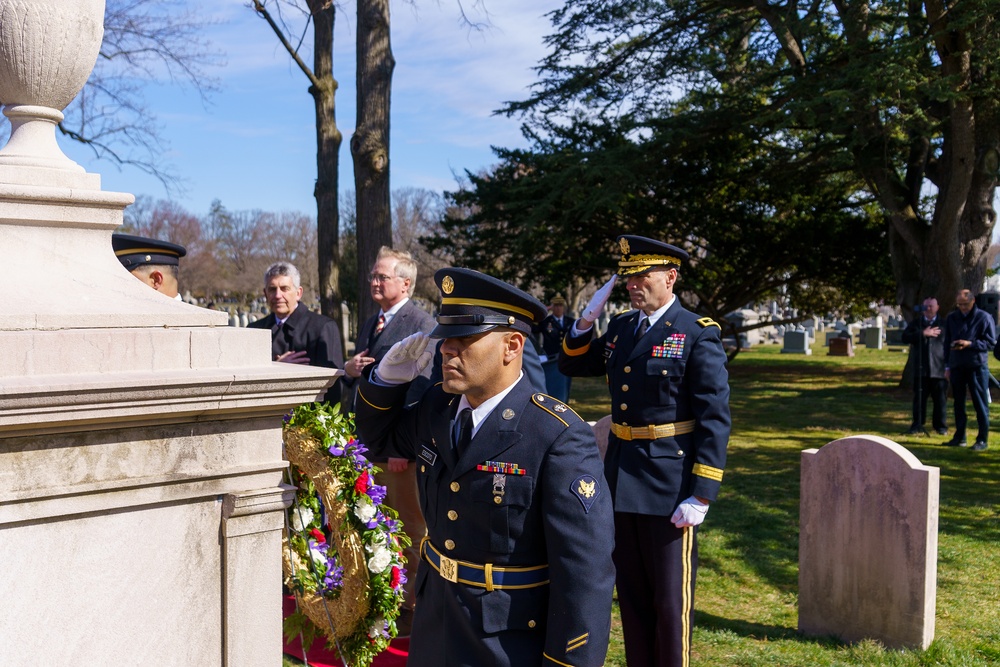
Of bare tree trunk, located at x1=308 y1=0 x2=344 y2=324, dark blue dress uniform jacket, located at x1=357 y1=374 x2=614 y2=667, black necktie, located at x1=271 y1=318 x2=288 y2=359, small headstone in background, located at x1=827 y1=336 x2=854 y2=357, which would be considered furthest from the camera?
small headstone in background, located at x1=827 y1=336 x2=854 y2=357

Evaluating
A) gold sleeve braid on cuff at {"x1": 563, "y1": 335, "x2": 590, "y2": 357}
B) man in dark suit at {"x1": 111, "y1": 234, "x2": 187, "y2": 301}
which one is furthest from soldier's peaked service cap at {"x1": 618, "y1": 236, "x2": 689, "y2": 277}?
man in dark suit at {"x1": 111, "y1": 234, "x2": 187, "y2": 301}

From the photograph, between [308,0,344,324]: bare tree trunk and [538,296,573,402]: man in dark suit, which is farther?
[538,296,573,402]: man in dark suit

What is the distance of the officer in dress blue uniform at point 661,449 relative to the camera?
13.5ft

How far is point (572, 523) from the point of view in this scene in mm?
2498

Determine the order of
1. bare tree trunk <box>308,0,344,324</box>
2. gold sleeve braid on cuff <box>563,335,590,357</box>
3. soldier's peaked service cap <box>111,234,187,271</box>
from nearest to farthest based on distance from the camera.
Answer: gold sleeve braid on cuff <box>563,335,590,357</box> < soldier's peaked service cap <box>111,234,187,271</box> < bare tree trunk <box>308,0,344,324</box>

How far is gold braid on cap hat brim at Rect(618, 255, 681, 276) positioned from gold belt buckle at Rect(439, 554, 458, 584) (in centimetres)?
210

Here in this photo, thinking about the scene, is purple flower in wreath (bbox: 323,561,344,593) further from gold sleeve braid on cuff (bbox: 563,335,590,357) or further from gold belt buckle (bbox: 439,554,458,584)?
gold sleeve braid on cuff (bbox: 563,335,590,357)

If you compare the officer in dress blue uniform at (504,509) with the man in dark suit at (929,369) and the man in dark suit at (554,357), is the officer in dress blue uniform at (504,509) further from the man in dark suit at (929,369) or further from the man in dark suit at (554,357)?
the man in dark suit at (929,369)

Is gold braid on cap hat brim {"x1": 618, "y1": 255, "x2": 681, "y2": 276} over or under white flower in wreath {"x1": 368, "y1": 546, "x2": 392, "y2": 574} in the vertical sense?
over

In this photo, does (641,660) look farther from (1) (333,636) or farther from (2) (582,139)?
(2) (582,139)

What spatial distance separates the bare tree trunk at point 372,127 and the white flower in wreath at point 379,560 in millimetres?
6287

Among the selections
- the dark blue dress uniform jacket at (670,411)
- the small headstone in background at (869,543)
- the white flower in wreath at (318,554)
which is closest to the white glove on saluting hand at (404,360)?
the white flower in wreath at (318,554)

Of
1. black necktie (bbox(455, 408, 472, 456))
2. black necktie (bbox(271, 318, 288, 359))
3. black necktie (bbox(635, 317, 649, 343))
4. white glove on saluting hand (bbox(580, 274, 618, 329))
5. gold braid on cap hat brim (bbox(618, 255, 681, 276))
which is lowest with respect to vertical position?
black necktie (bbox(455, 408, 472, 456))

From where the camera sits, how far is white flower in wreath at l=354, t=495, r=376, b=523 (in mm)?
3711
